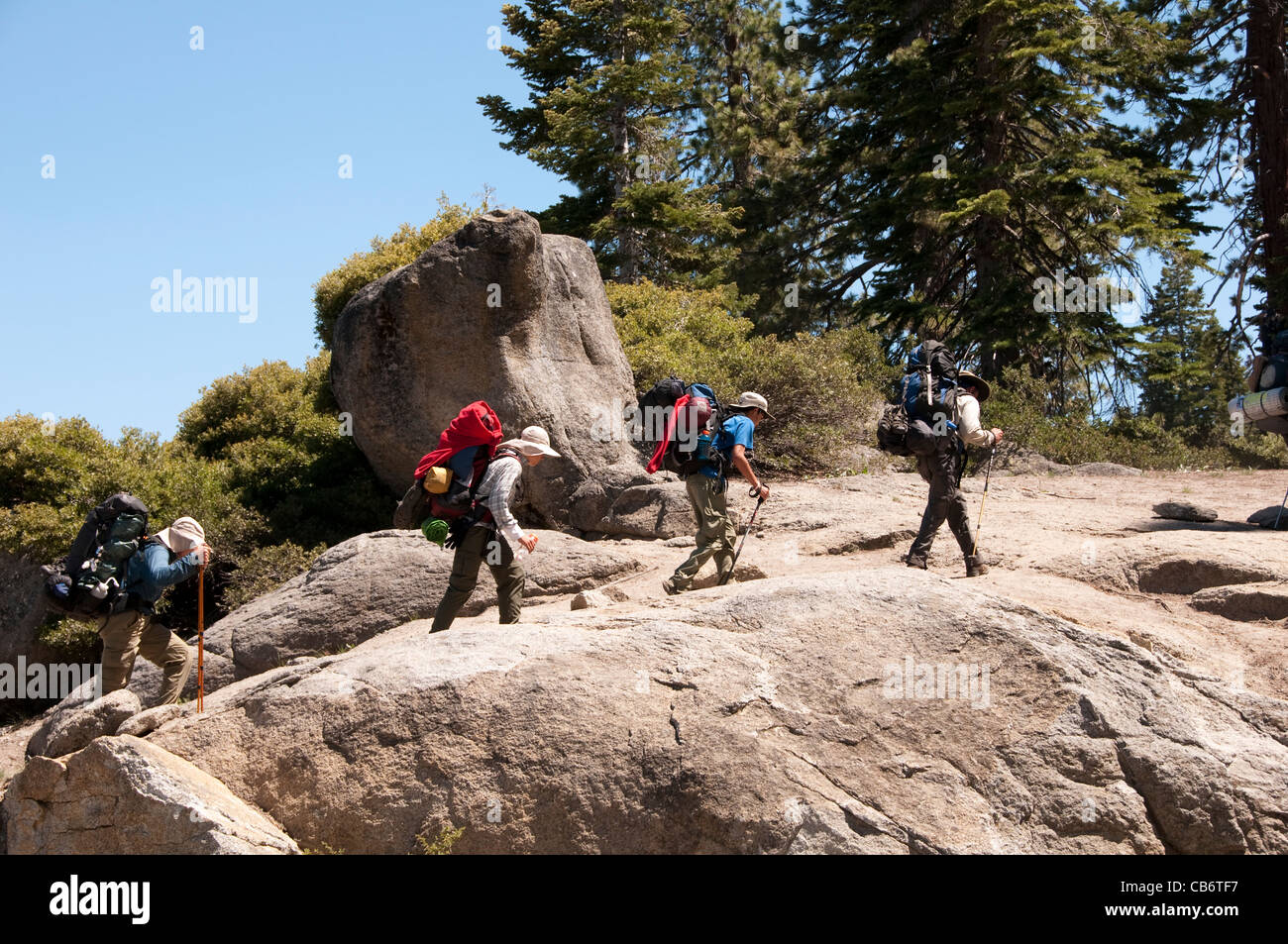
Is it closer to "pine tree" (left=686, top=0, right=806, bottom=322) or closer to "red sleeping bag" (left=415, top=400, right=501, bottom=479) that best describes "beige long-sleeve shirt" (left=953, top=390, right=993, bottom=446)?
"red sleeping bag" (left=415, top=400, right=501, bottom=479)

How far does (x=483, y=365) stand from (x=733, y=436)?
4.81m

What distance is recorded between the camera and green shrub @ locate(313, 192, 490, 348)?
17484 mm

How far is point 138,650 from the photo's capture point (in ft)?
28.5

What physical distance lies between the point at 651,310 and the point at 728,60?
11.8 m

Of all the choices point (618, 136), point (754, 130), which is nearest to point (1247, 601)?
point (618, 136)

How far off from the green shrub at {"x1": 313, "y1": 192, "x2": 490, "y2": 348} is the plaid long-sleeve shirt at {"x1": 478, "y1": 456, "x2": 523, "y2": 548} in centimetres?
985

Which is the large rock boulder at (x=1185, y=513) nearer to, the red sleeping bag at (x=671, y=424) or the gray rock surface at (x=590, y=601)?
the red sleeping bag at (x=671, y=424)

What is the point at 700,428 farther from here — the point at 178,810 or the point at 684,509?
the point at 178,810

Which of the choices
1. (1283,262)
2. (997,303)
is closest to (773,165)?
(997,303)

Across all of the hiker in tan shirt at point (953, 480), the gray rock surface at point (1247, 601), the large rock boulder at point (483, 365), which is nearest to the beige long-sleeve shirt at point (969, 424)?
the hiker in tan shirt at point (953, 480)

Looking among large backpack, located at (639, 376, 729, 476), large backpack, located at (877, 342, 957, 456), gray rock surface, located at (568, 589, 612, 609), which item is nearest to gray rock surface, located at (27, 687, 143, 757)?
gray rock surface, located at (568, 589, 612, 609)

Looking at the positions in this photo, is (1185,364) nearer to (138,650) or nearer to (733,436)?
(733,436)

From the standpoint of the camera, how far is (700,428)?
9.27 metres

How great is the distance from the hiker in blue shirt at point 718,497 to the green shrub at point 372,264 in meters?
9.17
